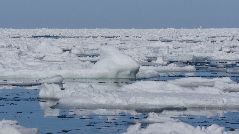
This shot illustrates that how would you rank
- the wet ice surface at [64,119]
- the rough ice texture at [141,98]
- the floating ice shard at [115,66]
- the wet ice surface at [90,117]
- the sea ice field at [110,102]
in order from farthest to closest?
1. the floating ice shard at [115,66]
2. the rough ice texture at [141,98]
3. the wet ice surface at [90,117]
4. the wet ice surface at [64,119]
5. the sea ice field at [110,102]

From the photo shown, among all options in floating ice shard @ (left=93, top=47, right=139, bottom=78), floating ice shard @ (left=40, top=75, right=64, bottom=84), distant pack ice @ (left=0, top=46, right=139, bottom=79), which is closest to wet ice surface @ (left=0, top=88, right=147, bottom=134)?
floating ice shard @ (left=40, top=75, right=64, bottom=84)

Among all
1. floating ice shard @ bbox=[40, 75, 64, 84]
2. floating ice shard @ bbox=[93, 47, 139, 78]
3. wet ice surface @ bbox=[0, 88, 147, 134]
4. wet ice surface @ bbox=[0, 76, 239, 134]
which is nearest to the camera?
wet ice surface @ bbox=[0, 88, 147, 134]

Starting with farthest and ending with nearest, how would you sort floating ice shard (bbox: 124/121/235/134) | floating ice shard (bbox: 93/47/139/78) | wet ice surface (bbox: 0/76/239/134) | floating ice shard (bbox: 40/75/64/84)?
floating ice shard (bbox: 93/47/139/78) → floating ice shard (bbox: 40/75/64/84) → wet ice surface (bbox: 0/76/239/134) → floating ice shard (bbox: 124/121/235/134)

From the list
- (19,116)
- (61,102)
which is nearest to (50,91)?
(61,102)

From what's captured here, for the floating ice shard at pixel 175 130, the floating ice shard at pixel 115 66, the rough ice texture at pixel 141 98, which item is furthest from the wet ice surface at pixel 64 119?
the floating ice shard at pixel 115 66

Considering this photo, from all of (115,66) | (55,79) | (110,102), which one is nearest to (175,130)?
(110,102)

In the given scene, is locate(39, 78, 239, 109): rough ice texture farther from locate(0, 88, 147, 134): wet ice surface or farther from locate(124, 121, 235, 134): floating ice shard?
locate(124, 121, 235, 134): floating ice shard

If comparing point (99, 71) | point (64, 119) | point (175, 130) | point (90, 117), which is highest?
point (99, 71)

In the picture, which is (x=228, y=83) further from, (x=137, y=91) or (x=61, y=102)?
(x=61, y=102)

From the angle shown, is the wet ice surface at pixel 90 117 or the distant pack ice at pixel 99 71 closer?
the wet ice surface at pixel 90 117

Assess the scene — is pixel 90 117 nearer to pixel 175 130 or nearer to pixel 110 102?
pixel 110 102

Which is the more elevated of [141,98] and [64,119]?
[141,98]

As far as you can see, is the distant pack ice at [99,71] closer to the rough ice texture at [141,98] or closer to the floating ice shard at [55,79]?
the floating ice shard at [55,79]

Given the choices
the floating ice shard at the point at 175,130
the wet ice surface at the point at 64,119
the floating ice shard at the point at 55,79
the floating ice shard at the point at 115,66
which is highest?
the floating ice shard at the point at 115,66
